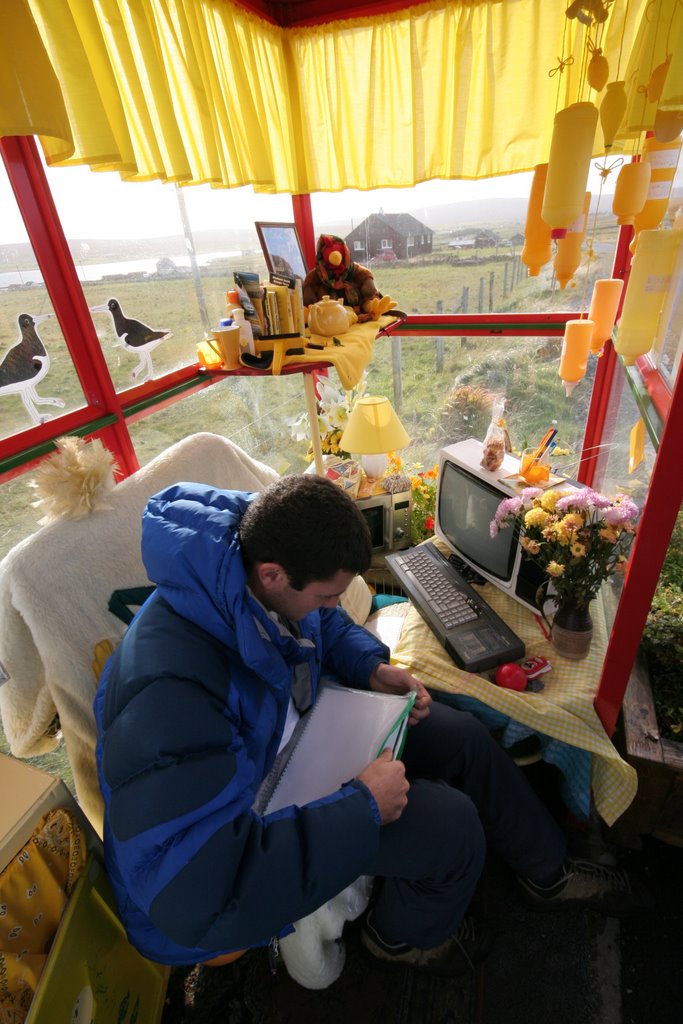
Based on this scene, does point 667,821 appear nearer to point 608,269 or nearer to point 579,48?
point 608,269

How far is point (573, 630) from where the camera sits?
4.61 feet

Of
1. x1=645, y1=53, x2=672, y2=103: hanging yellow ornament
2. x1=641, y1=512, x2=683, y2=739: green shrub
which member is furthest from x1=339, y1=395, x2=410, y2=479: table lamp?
x1=645, y1=53, x2=672, y2=103: hanging yellow ornament

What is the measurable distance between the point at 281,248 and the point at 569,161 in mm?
1325

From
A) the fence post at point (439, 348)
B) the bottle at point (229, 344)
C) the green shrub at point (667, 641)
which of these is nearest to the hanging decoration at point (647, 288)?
the green shrub at point (667, 641)

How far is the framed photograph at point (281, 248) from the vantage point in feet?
A: 6.64

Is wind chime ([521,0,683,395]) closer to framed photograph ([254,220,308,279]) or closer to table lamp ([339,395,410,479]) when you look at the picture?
table lamp ([339,395,410,479])

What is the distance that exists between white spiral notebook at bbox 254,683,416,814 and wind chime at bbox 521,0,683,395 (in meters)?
1.18

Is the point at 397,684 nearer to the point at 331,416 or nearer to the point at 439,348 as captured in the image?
the point at 331,416

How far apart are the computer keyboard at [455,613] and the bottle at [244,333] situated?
36.1 inches

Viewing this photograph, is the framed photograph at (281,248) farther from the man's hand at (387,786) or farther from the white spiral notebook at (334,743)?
the man's hand at (387,786)

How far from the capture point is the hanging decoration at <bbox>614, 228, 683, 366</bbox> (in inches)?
48.0

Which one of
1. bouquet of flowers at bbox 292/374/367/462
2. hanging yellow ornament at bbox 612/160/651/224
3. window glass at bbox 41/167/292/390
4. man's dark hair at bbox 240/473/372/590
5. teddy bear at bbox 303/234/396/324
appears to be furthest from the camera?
bouquet of flowers at bbox 292/374/367/462

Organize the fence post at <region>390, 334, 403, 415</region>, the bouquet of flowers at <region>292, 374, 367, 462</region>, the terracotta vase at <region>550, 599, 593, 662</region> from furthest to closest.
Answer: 1. the fence post at <region>390, 334, 403, 415</region>
2. the bouquet of flowers at <region>292, 374, 367, 462</region>
3. the terracotta vase at <region>550, 599, 593, 662</region>

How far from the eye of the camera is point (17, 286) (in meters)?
1.34
